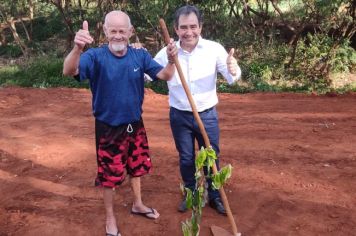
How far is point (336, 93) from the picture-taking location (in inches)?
298

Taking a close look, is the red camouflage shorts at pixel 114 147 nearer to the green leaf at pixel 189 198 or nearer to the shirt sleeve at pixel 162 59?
the shirt sleeve at pixel 162 59

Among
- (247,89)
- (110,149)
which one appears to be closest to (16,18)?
(247,89)

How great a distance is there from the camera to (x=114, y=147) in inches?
120

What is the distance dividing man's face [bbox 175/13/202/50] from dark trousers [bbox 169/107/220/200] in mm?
512

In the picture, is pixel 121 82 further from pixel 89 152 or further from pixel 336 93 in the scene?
pixel 336 93

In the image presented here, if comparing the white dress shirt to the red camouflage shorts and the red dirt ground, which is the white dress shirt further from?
the red dirt ground

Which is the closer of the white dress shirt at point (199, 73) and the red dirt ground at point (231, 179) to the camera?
the white dress shirt at point (199, 73)

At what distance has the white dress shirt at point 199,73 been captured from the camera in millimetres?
3160

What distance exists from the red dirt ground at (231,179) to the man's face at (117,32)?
1.41 meters

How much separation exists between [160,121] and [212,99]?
303 cm

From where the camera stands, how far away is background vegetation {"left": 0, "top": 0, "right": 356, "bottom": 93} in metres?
8.52

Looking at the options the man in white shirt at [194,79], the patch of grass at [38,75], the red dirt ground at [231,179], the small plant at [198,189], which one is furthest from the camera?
the patch of grass at [38,75]

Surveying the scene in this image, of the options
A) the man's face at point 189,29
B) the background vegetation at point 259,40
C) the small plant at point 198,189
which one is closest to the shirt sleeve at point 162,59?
the man's face at point 189,29

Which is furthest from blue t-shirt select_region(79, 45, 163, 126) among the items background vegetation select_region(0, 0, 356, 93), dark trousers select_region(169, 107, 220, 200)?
background vegetation select_region(0, 0, 356, 93)
